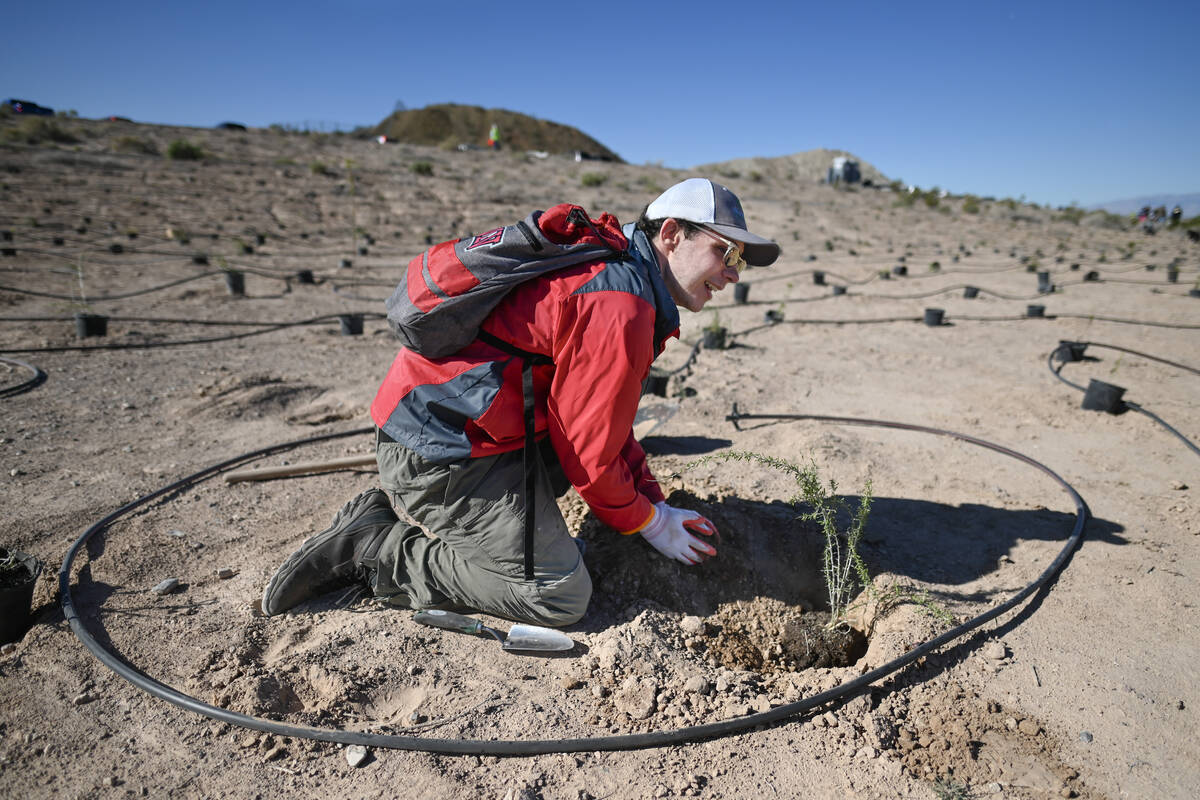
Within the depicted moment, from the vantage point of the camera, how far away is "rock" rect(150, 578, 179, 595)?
2236mm

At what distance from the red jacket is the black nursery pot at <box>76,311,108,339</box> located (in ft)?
15.1

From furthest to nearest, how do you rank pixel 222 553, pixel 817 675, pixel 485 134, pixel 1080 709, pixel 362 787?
pixel 485 134, pixel 222 553, pixel 817 675, pixel 1080 709, pixel 362 787

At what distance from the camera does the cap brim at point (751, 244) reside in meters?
1.91

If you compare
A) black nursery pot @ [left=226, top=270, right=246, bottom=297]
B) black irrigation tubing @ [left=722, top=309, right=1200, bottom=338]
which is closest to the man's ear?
black irrigation tubing @ [left=722, top=309, right=1200, bottom=338]

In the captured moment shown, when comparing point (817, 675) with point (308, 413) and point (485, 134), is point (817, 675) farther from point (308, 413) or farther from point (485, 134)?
point (485, 134)

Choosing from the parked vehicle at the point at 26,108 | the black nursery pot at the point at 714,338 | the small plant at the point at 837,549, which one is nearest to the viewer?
the small plant at the point at 837,549

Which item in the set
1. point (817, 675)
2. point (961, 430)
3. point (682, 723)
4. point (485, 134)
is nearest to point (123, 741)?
point (682, 723)

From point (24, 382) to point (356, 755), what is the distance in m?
4.05

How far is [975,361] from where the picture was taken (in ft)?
17.5

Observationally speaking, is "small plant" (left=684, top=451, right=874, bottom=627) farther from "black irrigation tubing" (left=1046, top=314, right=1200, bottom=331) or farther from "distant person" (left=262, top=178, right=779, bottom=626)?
"black irrigation tubing" (left=1046, top=314, right=1200, bottom=331)

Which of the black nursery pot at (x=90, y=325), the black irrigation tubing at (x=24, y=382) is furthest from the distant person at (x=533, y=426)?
the black nursery pot at (x=90, y=325)

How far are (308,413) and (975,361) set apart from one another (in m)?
5.20

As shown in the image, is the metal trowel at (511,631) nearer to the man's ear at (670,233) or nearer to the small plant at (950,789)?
the small plant at (950,789)

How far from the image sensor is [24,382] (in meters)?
4.05
